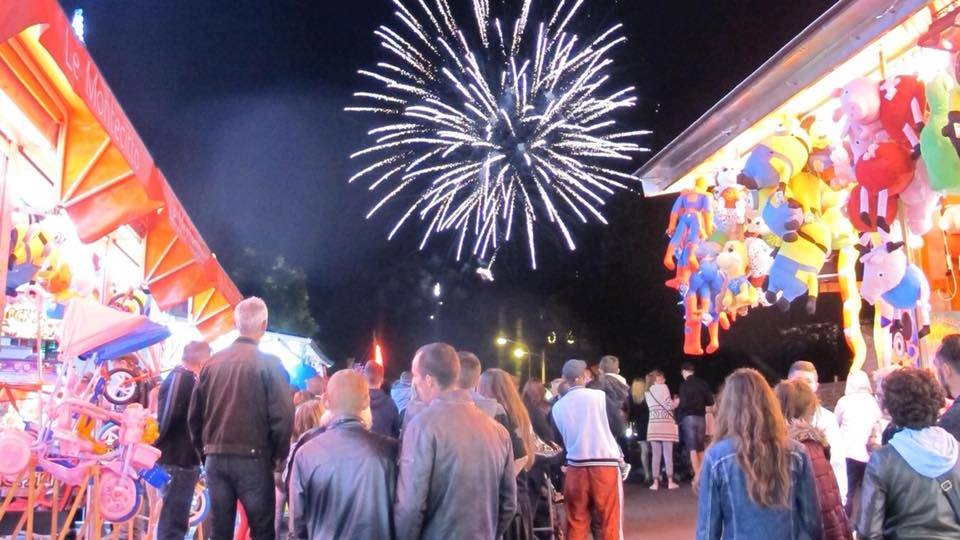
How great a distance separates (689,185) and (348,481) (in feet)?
23.9

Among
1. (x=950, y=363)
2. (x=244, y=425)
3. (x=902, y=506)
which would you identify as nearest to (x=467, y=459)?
(x=244, y=425)

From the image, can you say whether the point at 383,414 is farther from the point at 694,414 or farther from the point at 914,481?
the point at 694,414

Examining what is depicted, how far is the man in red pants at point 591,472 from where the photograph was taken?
744 centimetres

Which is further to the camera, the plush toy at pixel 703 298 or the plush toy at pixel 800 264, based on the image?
the plush toy at pixel 703 298

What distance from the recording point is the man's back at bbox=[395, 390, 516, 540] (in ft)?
13.4

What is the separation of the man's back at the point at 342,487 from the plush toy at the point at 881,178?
3859 mm

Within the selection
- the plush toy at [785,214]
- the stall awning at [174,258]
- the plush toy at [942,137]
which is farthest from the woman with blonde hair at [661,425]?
the plush toy at [942,137]

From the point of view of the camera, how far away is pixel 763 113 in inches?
293

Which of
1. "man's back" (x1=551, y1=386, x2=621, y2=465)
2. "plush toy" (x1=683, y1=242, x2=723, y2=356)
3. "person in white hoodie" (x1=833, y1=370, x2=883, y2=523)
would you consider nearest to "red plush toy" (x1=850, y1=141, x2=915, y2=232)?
"person in white hoodie" (x1=833, y1=370, x2=883, y2=523)

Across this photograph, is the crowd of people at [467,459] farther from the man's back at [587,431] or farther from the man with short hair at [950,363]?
the man's back at [587,431]

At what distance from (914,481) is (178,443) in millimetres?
5374

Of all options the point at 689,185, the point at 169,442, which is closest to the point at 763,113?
the point at 689,185

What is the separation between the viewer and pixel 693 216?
9617mm

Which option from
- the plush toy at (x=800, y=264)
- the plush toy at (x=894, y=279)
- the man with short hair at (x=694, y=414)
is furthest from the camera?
the man with short hair at (x=694, y=414)
